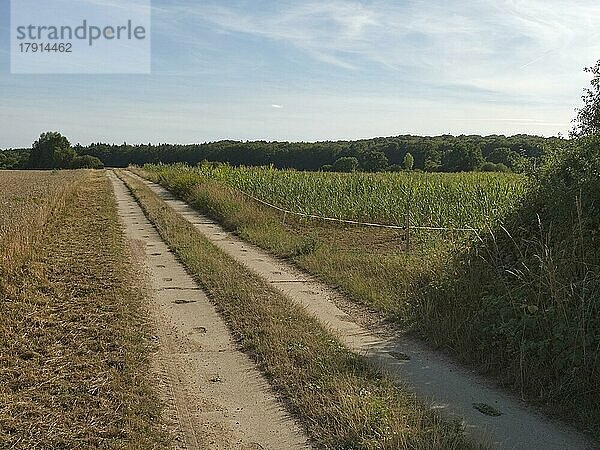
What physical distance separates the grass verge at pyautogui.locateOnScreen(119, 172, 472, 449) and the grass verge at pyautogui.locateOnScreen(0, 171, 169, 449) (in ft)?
3.54

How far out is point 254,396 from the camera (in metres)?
4.87

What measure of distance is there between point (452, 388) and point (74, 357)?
3.55m

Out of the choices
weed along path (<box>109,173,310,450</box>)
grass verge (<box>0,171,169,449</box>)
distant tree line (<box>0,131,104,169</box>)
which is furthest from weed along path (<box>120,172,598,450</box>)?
distant tree line (<box>0,131,104,169</box>)

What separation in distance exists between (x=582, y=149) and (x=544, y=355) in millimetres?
2593

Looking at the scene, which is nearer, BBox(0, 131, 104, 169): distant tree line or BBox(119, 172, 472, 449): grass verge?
BBox(119, 172, 472, 449): grass verge

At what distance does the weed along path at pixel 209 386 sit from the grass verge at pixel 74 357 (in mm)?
A: 218

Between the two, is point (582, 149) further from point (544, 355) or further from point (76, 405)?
point (76, 405)

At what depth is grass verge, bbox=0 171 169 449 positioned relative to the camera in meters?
4.16

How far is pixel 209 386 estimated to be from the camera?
5105 millimetres

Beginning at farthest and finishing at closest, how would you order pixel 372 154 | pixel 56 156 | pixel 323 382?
1. pixel 56 156
2. pixel 372 154
3. pixel 323 382

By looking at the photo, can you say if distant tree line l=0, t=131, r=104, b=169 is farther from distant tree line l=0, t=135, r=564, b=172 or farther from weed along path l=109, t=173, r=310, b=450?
weed along path l=109, t=173, r=310, b=450

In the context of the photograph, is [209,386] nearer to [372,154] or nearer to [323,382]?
[323,382]

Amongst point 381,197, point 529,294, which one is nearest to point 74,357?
point 529,294

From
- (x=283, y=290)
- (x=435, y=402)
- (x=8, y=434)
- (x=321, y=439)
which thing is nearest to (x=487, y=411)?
(x=435, y=402)
